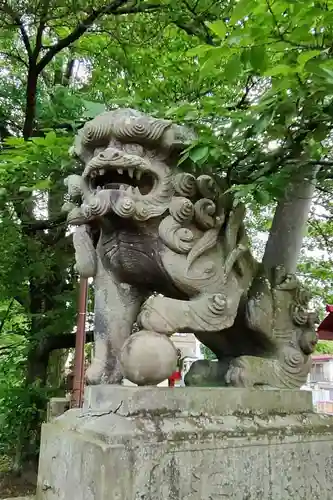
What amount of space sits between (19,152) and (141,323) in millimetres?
1820

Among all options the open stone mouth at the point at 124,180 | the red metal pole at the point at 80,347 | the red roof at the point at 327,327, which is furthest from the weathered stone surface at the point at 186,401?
the red metal pole at the point at 80,347

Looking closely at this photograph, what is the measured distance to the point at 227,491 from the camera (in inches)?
66.2

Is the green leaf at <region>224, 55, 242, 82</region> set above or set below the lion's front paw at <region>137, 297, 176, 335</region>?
above

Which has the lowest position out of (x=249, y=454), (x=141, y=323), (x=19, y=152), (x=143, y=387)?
(x=249, y=454)

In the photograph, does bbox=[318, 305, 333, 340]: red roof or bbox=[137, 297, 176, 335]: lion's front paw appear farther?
bbox=[318, 305, 333, 340]: red roof

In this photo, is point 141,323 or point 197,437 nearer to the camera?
point 197,437

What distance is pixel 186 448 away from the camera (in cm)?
162

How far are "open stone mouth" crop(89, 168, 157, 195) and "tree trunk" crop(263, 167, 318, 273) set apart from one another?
87cm

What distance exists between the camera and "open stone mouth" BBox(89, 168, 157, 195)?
77.2 inches

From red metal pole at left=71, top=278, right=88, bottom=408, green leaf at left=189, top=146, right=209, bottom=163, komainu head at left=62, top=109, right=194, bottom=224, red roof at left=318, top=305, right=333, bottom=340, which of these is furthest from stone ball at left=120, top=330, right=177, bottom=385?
red roof at left=318, top=305, right=333, bottom=340

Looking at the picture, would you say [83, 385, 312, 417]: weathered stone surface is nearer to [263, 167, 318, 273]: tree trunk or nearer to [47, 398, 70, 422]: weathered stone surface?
[263, 167, 318, 273]: tree trunk

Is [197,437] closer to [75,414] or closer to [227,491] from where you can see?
[227,491]

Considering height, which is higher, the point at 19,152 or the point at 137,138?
the point at 19,152

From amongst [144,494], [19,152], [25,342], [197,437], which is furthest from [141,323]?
[25,342]
